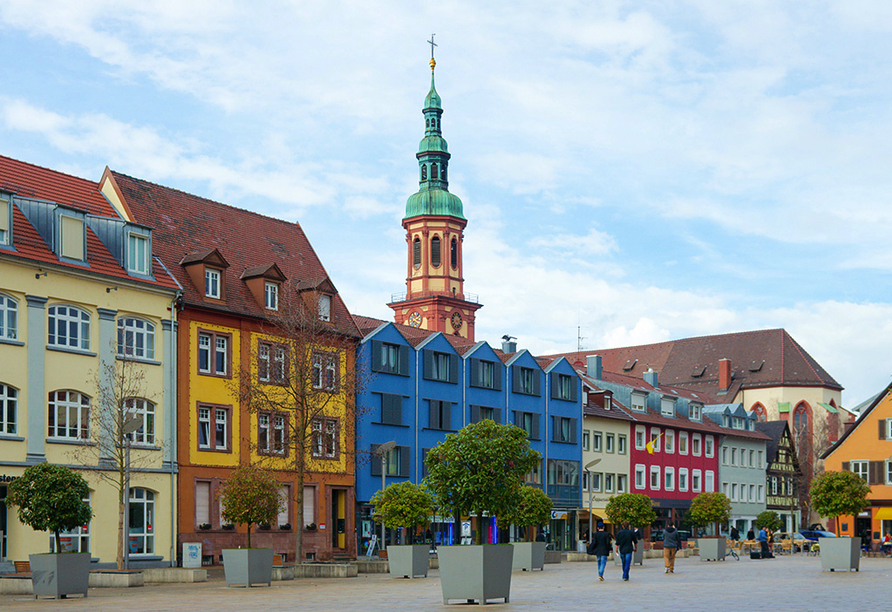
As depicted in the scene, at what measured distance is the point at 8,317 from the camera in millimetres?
41656

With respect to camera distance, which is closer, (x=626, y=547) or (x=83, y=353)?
(x=626, y=547)

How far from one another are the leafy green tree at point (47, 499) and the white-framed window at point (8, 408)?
1078cm

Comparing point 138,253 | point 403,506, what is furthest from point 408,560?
point 138,253

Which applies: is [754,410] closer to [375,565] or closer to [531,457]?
[375,565]

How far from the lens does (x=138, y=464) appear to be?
4562 cm

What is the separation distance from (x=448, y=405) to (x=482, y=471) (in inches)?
1499

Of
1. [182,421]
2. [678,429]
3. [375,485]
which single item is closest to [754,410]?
[678,429]

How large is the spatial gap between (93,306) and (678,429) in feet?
178

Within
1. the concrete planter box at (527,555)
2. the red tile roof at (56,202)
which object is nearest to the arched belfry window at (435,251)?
the red tile roof at (56,202)

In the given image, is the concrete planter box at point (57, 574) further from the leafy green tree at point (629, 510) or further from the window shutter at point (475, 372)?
the window shutter at point (475, 372)

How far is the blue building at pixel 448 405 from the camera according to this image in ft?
198

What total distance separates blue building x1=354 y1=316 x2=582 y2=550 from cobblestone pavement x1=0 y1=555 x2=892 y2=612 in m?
20.1

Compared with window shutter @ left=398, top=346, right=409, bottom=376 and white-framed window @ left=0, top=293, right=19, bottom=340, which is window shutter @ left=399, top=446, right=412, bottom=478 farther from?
white-framed window @ left=0, top=293, right=19, bottom=340

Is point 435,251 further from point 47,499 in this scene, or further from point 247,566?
point 47,499
